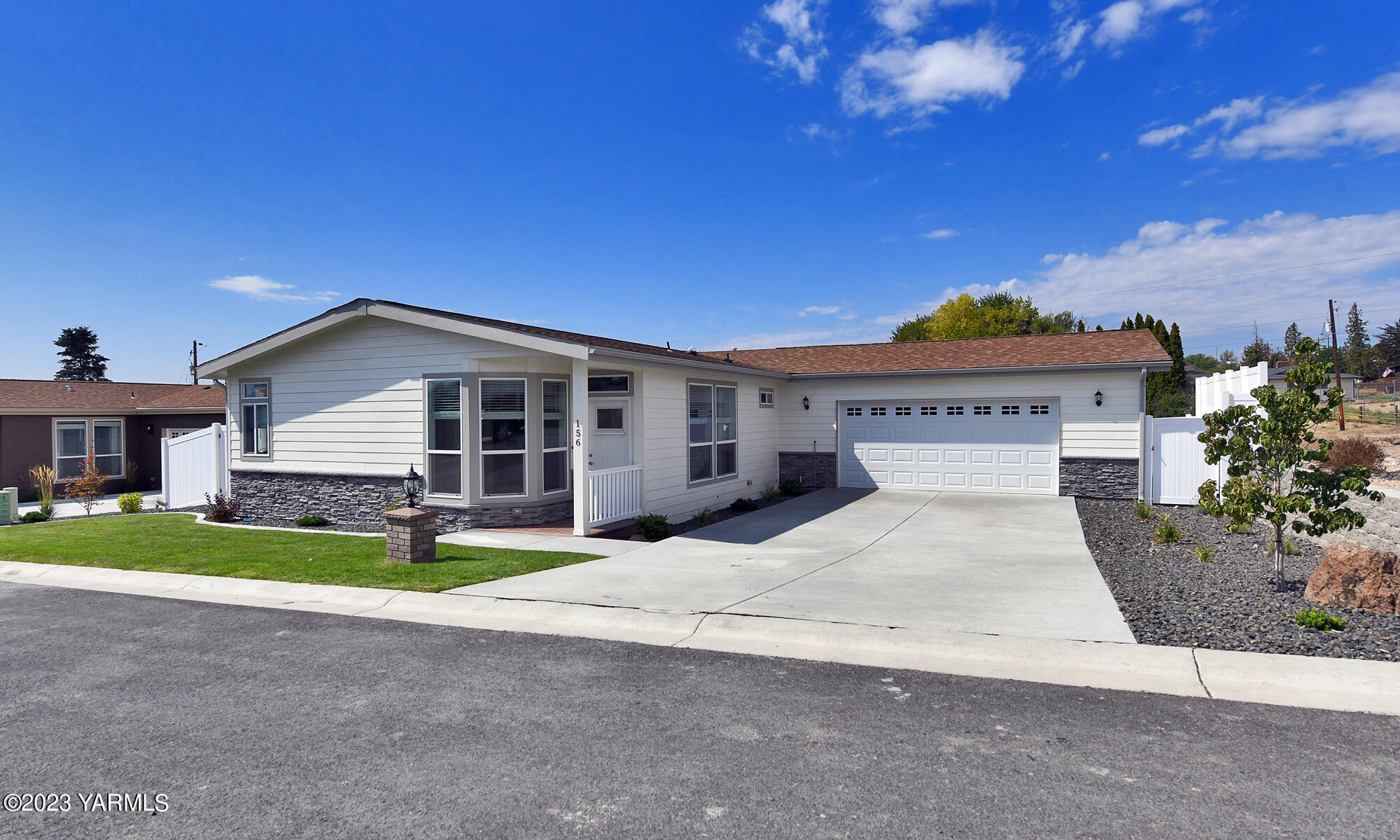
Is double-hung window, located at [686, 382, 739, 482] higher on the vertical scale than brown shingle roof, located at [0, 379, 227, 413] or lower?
lower

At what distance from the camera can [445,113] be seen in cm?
1536

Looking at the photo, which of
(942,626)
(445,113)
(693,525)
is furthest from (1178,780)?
(445,113)

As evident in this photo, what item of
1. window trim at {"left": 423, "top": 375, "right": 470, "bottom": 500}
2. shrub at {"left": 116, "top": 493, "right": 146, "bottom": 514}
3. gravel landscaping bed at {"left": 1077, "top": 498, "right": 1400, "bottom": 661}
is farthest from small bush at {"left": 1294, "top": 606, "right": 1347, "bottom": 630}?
shrub at {"left": 116, "top": 493, "right": 146, "bottom": 514}

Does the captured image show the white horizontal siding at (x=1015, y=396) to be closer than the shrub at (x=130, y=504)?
Yes

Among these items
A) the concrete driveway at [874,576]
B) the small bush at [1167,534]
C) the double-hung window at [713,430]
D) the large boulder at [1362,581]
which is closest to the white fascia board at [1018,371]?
the double-hung window at [713,430]

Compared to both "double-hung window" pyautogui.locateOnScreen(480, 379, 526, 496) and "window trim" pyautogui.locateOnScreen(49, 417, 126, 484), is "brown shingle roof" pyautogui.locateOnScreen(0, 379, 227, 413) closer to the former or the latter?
"window trim" pyautogui.locateOnScreen(49, 417, 126, 484)

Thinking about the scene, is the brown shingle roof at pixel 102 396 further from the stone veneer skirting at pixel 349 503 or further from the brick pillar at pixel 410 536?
the brick pillar at pixel 410 536

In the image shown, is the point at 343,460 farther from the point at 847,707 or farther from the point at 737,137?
the point at 737,137

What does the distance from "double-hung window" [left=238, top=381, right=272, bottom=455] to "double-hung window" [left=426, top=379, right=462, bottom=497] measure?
4.31 meters

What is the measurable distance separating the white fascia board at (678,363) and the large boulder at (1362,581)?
8.25 metres

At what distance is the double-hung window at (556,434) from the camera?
1134 centimetres

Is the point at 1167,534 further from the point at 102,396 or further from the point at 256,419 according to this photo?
the point at 102,396

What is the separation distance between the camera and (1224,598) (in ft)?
21.5

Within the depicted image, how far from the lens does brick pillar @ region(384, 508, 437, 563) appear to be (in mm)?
8469
